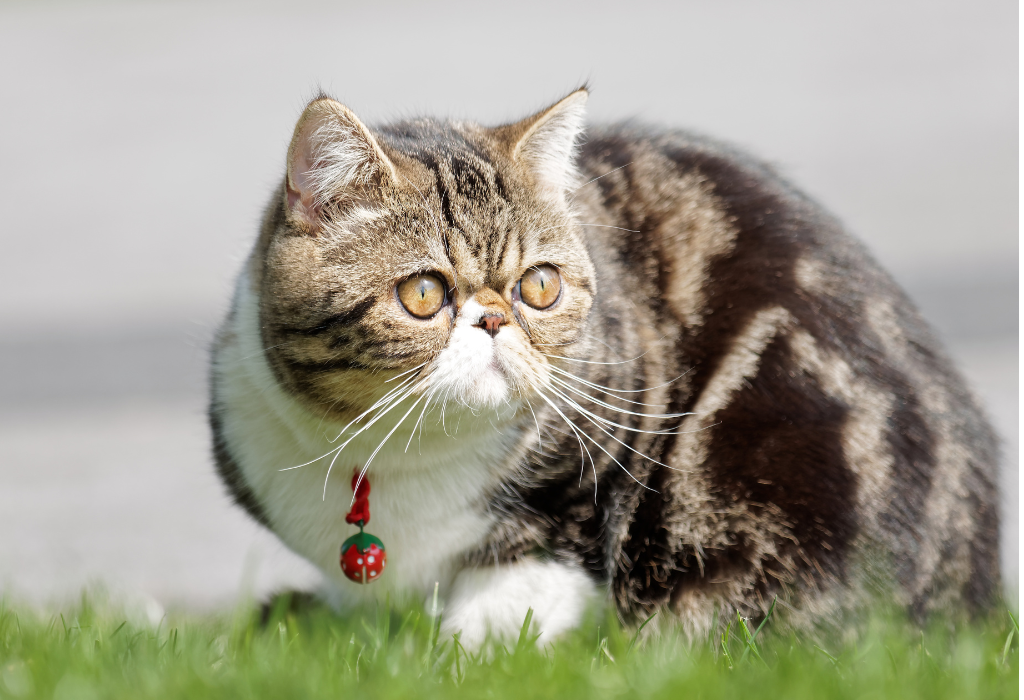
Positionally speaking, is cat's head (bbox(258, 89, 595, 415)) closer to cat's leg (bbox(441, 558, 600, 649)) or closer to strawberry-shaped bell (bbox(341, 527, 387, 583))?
strawberry-shaped bell (bbox(341, 527, 387, 583))

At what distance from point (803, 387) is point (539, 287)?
2.12 feet

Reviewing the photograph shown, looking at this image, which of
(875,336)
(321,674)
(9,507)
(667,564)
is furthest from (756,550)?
(9,507)

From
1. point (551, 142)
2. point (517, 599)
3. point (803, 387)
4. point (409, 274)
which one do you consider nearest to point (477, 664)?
point (517, 599)

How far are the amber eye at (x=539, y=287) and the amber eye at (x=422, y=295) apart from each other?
197 mm

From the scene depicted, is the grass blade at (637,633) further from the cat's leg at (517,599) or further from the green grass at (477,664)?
the cat's leg at (517,599)

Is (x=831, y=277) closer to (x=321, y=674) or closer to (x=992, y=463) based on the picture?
(x=992, y=463)

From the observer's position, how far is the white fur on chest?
206cm

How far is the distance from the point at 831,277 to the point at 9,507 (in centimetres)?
346

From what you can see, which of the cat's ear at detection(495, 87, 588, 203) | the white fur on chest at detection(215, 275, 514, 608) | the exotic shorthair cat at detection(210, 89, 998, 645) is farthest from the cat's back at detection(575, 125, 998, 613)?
the white fur on chest at detection(215, 275, 514, 608)

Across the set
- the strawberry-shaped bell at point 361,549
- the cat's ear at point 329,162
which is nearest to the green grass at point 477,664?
the strawberry-shaped bell at point 361,549

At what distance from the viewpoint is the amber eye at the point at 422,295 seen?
187cm

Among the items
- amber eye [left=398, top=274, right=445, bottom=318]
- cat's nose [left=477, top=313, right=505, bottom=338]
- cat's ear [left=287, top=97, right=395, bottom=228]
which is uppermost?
cat's ear [left=287, top=97, right=395, bottom=228]

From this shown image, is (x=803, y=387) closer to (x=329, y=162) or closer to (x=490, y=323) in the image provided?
(x=490, y=323)

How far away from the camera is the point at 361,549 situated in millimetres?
2066
